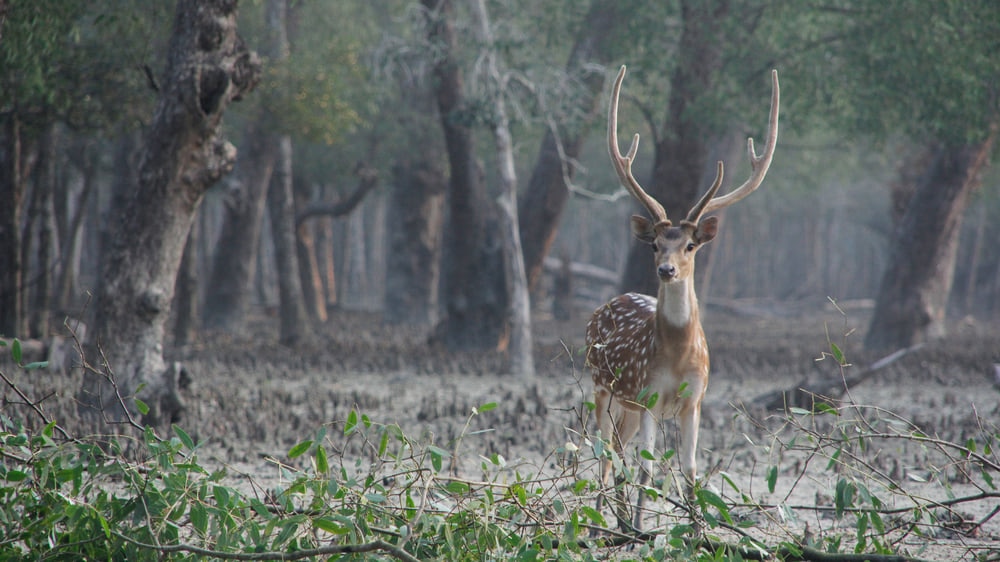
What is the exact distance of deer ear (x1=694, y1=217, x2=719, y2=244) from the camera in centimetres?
480

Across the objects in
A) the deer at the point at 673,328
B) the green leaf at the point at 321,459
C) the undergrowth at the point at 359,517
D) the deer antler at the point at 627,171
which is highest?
the deer antler at the point at 627,171

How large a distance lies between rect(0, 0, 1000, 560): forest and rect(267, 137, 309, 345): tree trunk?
50 millimetres

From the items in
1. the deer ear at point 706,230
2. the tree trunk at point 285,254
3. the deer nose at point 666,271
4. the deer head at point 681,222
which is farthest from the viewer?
the tree trunk at point 285,254

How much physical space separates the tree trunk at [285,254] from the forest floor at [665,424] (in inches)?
22.8

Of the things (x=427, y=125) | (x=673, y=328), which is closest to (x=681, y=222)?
(x=673, y=328)

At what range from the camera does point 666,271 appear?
4.41 metres

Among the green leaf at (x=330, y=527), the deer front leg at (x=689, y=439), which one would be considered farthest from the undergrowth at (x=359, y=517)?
the deer front leg at (x=689, y=439)

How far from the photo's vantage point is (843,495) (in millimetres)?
3475

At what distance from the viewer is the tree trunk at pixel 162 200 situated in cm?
688

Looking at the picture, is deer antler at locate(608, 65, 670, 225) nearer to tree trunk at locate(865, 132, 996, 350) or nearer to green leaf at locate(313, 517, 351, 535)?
green leaf at locate(313, 517, 351, 535)

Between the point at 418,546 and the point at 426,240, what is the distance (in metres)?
15.5

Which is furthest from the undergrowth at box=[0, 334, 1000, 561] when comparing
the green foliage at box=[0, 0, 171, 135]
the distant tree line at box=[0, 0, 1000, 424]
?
the green foliage at box=[0, 0, 171, 135]

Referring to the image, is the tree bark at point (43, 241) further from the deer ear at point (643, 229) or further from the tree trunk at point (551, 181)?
the deer ear at point (643, 229)

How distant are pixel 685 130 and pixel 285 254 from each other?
6.12 m
